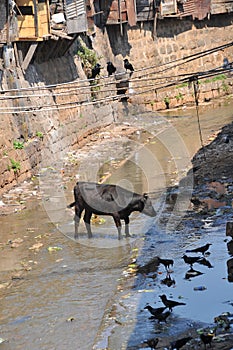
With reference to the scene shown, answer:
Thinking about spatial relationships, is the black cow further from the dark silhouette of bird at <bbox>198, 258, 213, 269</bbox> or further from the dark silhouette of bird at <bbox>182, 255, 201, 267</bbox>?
the dark silhouette of bird at <bbox>182, 255, 201, 267</bbox>

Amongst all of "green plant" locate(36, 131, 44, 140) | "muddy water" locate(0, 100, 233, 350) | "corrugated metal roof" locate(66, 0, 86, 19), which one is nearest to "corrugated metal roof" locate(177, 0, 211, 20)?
"corrugated metal roof" locate(66, 0, 86, 19)

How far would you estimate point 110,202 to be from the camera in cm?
1591

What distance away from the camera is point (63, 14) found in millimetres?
27203

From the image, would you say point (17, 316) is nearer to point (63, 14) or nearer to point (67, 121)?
point (67, 121)

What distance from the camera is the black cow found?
15.9m

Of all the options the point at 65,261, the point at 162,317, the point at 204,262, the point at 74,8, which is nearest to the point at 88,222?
the point at 65,261

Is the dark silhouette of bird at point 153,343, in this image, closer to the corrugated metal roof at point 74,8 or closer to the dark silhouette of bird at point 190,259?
the dark silhouette of bird at point 190,259

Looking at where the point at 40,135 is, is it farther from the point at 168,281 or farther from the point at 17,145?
the point at 168,281

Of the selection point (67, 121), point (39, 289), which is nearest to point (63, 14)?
point (67, 121)

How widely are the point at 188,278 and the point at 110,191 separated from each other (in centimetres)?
348

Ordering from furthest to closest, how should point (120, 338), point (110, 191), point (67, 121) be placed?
point (67, 121) → point (110, 191) → point (120, 338)

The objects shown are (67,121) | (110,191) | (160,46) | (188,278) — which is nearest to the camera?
(188,278)

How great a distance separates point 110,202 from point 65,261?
175 centimetres

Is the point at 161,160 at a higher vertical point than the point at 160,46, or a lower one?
lower
